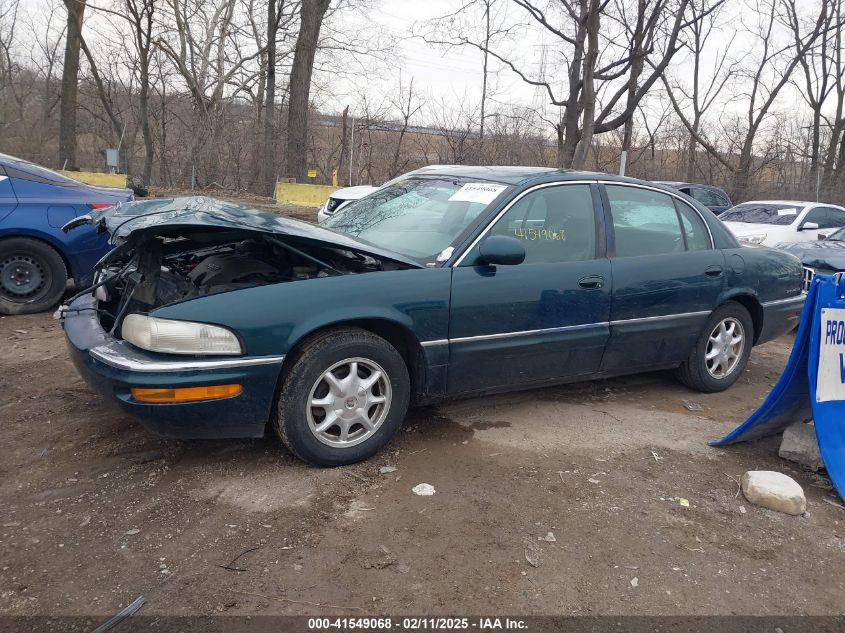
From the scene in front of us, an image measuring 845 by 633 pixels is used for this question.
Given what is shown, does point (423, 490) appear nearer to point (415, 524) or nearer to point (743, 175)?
point (415, 524)

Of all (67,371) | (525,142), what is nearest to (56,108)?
(525,142)

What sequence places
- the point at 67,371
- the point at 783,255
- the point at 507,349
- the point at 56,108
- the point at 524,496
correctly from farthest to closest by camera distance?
the point at 56,108
the point at 783,255
the point at 67,371
the point at 507,349
the point at 524,496

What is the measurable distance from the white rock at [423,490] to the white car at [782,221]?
984cm

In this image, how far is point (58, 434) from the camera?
3.74 metres

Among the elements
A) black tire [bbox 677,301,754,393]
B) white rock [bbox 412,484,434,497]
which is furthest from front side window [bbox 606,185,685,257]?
white rock [bbox 412,484,434,497]

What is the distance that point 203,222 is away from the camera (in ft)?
10.7

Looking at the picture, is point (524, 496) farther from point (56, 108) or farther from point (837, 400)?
point (56, 108)

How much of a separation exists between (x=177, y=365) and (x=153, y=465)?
0.73 m

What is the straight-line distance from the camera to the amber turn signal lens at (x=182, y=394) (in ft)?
9.78

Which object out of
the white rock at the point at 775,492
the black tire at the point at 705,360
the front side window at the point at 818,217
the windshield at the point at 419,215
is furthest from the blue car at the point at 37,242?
the front side window at the point at 818,217

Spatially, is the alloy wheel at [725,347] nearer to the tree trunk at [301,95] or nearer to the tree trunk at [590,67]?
the tree trunk at [590,67]

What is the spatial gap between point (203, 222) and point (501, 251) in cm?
157

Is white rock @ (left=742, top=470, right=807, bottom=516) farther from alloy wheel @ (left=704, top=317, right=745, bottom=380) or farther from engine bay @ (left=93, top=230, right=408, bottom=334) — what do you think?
engine bay @ (left=93, top=230, right=408, bottom=334)

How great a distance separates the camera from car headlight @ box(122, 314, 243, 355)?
301 cm
